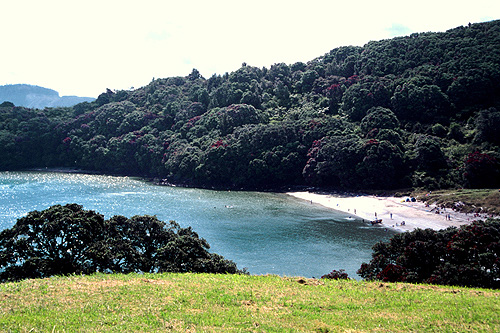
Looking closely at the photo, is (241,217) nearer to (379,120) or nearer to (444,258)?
(444,258)

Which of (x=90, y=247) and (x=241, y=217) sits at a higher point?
(x=90, y=247)

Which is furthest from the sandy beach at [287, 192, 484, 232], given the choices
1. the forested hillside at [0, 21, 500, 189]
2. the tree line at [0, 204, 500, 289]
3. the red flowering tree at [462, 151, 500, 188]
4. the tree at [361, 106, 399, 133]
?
the tree line at [0, 204, 500, 289]

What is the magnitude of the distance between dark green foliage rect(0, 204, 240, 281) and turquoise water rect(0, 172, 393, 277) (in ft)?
40.0

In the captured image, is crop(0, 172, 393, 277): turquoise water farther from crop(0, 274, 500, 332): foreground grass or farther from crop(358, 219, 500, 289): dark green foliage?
crop(0, 274, 500, 332): foreground grass

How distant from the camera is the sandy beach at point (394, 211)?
54.5 metres

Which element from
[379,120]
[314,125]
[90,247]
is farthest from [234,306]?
[314,125]

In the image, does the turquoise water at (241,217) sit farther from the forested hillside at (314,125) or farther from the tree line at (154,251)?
the forested hillside at (314,125)

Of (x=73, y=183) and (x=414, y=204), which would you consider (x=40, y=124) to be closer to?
(x=73, y=183)

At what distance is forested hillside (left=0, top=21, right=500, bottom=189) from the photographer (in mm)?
76438

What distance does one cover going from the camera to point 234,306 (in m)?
15.8

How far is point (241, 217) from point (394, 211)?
2446 centimetres

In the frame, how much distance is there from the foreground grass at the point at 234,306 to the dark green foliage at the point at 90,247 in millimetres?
5238

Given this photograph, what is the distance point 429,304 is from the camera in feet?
53.1

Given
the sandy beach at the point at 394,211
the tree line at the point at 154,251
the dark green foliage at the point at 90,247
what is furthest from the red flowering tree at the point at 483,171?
the dark green foliage at the point at 90,247
